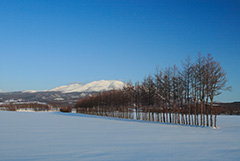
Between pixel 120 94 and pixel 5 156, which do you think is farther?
pixel 120 94

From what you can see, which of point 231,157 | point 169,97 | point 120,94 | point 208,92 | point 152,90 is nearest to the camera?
point 231,157

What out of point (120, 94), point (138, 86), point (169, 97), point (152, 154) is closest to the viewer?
point (152, 154)

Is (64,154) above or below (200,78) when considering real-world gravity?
below

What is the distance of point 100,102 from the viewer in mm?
72625

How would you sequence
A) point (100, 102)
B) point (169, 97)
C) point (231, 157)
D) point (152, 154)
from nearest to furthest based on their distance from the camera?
point (231, 157)
point (152, 154)
point (169, 97)
point (100, 102)

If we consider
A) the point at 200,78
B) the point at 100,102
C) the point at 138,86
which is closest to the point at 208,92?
the point at 200,78

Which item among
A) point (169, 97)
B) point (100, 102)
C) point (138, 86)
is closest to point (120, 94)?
point (138, 86)

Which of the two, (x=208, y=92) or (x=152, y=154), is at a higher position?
(x=208, y=92)

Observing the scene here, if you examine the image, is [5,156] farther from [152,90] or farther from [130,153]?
[152,90]

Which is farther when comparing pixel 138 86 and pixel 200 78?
pixel 138 86

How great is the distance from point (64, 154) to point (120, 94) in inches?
1921

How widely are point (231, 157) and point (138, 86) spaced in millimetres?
38926

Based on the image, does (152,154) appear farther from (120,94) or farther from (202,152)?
(120,94)

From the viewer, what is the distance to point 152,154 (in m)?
8.98
